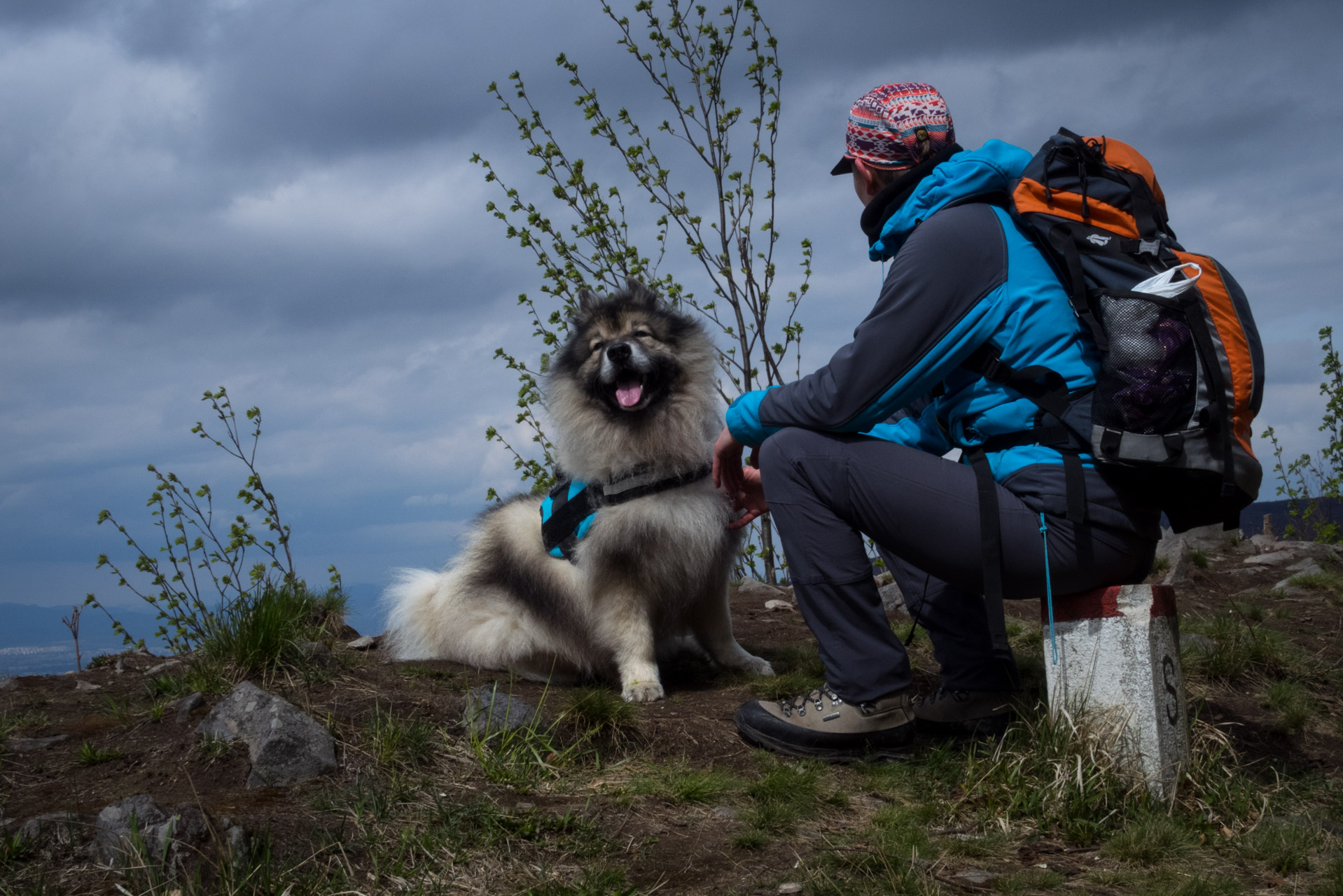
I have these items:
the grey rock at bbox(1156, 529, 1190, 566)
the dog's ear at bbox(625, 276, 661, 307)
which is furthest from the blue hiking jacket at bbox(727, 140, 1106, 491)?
the grey rock at bbox(1156, 529, 1190, 566)

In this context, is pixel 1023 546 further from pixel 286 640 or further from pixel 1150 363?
pixel 286 640

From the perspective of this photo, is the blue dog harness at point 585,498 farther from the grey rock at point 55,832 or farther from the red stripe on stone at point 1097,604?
the grey rock at point 55,832

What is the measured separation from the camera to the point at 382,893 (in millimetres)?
2025

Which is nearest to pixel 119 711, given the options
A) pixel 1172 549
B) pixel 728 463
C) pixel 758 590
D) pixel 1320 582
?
pixel 728 463

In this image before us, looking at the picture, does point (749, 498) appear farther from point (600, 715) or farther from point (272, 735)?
point (272, 735)

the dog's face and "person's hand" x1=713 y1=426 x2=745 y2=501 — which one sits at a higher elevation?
the dog's face

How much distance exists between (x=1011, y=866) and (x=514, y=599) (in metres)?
2.33

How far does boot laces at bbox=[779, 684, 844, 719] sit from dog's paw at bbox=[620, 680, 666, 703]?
0.61 m

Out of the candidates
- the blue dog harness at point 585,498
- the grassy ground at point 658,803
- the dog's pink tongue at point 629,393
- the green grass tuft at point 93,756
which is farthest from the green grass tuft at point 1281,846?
the green grass tuft at point 93,756

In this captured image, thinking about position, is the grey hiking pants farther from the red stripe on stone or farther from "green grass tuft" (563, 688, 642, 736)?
"green grass tuft" (563, 688, 642, 736)

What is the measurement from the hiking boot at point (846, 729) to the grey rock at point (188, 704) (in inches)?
76.1

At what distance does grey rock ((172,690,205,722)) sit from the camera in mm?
3162

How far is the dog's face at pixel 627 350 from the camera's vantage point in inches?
149

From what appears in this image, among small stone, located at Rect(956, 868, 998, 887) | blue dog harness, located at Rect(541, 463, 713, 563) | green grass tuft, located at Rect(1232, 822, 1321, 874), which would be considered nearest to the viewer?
small stone, located at Rect(956, 868, 998, 887)
